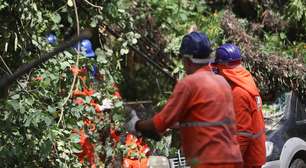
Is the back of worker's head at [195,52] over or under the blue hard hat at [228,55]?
under

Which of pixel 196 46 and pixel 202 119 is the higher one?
pixel 196 46

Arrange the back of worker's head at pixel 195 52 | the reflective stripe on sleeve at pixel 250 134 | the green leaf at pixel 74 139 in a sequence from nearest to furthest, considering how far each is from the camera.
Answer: the back of worker's head at pixel 195 52, the reflective stripe on sleeve at pixel 250 134, the green leaf at pixel 74 139

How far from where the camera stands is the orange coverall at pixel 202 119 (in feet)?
15.0

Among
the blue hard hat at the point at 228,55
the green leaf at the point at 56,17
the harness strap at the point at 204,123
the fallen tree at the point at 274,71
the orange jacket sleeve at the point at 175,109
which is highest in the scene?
the green leaf at the point at 56,17

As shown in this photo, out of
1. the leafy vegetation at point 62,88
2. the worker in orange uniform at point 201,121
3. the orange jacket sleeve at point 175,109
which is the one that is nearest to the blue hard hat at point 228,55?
the leafy vegetation at point 62,88

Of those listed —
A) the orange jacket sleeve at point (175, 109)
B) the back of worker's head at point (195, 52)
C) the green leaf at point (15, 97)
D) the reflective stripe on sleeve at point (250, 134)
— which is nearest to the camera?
the orange jacket sleeve at point (175, 109)

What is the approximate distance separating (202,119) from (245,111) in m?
1.56

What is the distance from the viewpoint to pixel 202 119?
15.1 feet

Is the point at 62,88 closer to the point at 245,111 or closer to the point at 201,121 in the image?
the point at 245,111

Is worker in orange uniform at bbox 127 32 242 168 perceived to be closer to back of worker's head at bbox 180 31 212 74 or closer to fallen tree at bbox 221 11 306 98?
back of worker's head at bbox 180 31 212 74

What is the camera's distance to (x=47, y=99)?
20.9ft

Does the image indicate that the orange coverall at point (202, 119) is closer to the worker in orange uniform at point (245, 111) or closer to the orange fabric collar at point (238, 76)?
the worker in orange uniform at point (245, 111)

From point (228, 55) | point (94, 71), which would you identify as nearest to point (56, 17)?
point (94, 71)

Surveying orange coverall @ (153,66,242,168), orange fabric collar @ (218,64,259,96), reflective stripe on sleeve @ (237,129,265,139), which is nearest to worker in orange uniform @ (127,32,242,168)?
→ orange coverall @ (153,66,242,168)
